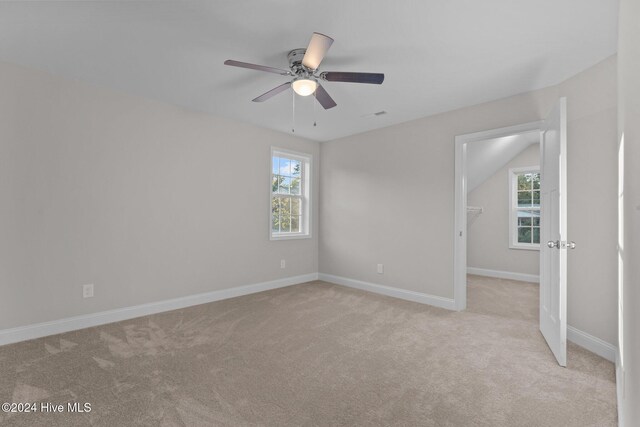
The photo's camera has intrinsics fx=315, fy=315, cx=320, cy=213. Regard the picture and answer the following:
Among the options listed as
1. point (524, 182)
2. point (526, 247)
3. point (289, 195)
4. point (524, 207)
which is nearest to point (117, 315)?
point (289, 195)

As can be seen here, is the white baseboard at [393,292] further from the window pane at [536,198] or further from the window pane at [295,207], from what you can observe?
the window pane at [536,198]

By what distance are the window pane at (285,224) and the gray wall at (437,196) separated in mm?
591

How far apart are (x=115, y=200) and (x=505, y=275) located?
5992 millimetres

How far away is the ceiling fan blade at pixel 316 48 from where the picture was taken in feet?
6.06

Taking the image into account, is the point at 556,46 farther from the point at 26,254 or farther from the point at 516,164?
the point at 26,254

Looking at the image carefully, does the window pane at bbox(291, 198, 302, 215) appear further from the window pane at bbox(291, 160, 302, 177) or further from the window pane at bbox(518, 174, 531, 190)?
the window pane at bbox(518, 174, 531, 190)

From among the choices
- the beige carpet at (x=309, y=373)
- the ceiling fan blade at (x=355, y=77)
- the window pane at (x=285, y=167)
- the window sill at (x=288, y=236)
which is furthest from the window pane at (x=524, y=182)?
the ceiling fan blade at (x=355, y=77)

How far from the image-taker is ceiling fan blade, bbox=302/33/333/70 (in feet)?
6.06

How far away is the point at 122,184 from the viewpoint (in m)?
3.21

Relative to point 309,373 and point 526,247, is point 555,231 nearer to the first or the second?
point 309,373

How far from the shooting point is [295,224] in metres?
5.07

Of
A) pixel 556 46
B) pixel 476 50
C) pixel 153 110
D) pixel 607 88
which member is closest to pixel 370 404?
pixel 476 50

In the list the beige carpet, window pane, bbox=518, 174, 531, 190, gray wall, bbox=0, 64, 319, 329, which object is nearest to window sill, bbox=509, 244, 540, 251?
window pane, bbox=518, 174, 531, 190

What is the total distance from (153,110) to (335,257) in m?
3.17
